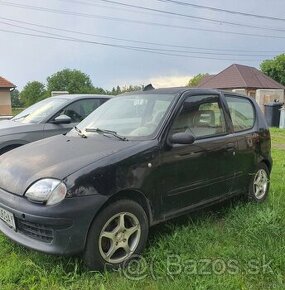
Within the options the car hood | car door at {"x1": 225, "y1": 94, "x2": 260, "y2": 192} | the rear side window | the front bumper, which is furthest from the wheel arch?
the rear side window

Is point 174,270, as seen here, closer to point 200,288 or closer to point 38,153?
point 200,288

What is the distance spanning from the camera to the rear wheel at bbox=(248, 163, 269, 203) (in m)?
5.25

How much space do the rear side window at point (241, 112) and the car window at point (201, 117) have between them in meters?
0.28

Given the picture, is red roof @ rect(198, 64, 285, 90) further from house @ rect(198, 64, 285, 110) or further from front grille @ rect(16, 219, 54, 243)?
front grille @ rect(16, 219, 54, 243)

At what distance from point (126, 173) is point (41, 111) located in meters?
4.05

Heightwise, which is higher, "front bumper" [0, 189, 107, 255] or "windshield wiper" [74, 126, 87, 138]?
"windshield wiper" [74, 126, 87, 138]

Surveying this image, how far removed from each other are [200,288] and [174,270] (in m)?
0.39

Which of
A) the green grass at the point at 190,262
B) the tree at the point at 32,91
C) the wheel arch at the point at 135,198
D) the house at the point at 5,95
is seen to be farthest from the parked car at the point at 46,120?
the tree at the point at 32,91

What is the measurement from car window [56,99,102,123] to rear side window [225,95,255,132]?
3005 millimetres

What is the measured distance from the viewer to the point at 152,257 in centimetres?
367

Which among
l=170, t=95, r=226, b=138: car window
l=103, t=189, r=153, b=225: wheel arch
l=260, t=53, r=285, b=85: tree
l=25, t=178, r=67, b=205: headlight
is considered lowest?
l=103, t=189, r=153, b=225: wheel arch

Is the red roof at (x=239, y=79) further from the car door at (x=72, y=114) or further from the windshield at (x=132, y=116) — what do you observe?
the windshield at (x=132, y=116)

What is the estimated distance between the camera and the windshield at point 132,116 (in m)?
4.12

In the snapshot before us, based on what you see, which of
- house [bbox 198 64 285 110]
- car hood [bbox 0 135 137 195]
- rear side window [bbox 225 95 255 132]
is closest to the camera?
car hood [bbox 0 135 137 195]
